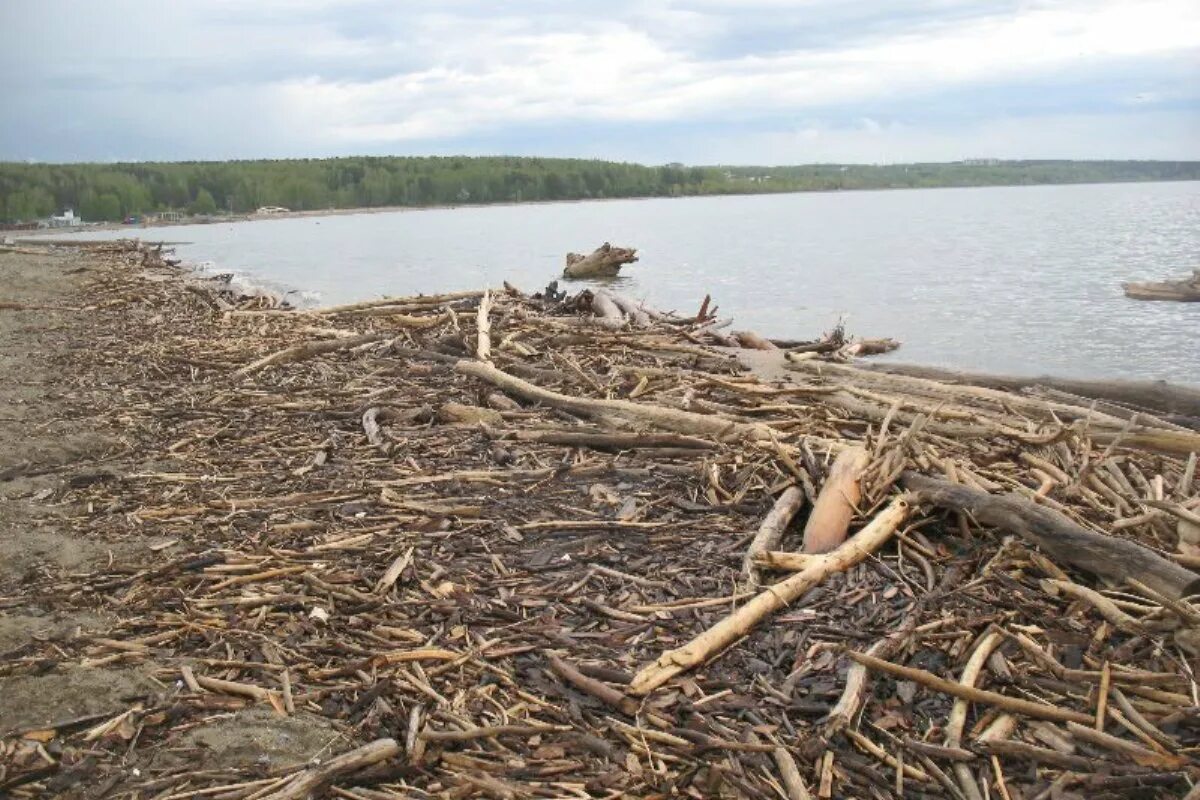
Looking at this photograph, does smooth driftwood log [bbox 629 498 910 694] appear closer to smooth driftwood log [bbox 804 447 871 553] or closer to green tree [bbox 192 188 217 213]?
smooth driftwood log [bbox 804 447 871 553]

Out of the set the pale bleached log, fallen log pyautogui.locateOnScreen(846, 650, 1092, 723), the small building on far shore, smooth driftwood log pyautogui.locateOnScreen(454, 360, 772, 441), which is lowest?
fallen log pyautogui.locateOnScreen(846, 650, 1092, 723)

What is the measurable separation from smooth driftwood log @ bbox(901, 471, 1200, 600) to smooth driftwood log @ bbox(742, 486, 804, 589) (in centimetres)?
66

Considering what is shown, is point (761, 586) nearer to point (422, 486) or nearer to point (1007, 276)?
point (422, 486)

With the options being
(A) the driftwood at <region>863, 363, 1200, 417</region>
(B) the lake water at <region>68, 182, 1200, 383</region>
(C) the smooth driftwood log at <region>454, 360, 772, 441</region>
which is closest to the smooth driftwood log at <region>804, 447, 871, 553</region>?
(C) the smooth driftwood log at <region>454, 360, 772, 441</region>

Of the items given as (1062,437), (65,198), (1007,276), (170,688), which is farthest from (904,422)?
(65,198)

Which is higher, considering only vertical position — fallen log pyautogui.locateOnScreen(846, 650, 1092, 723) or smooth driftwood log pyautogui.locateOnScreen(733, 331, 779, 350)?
fallen log pyautogui.locateOnScreen(846, 650, 1092, 723)

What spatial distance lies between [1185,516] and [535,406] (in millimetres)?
4929

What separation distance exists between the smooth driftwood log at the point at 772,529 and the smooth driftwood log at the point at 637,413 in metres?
0.96

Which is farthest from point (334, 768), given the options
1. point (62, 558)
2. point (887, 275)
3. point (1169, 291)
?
point (887, 275)

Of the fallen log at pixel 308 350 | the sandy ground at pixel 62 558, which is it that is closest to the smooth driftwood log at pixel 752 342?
the fallen log at pixel 308 350

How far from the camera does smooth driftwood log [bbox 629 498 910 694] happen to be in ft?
12.0

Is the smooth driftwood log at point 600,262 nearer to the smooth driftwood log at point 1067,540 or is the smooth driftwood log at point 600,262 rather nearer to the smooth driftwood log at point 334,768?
the smooth driftwood log at point 1067,540

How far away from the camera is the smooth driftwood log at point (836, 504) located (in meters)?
4.71

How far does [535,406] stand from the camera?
26.1ft
